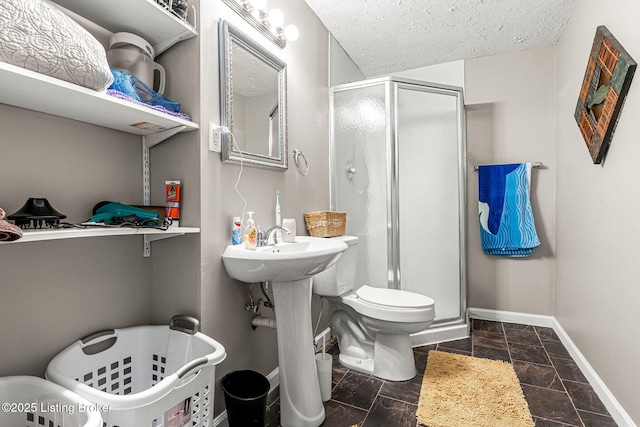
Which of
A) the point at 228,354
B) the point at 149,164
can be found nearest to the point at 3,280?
the point at 149,164

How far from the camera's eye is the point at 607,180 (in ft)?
5.30

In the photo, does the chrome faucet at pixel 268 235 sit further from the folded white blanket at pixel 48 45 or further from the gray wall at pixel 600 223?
the gray wall at pixel 600 223

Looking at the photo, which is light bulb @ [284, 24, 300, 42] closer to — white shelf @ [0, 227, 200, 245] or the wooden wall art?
white shelf @ [0, 227, 200, 245]

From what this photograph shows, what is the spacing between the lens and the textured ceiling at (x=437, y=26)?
2.17 m

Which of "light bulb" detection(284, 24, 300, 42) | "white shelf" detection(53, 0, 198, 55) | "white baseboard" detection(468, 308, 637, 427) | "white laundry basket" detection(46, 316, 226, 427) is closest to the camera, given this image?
"white laundry basket" detection(46, 316, 226, 427)

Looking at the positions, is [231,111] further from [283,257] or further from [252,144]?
[283,257]

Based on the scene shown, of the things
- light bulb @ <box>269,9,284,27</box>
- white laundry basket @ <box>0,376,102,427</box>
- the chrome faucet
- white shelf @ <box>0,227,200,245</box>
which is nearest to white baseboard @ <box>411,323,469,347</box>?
the chrome faucet

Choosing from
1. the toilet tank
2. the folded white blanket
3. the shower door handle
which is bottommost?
the toilet tank

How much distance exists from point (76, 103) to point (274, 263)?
80cm

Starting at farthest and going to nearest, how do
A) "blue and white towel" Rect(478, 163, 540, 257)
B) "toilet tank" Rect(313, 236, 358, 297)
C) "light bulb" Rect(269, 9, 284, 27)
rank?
"blue and white towel" Rect(478, 163, 540, 257), "toilet tank" Rect(313, 236, 358, 297), "light bulb" Rect(269, 9, 284, 27)

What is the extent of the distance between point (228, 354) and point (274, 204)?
30.2 inches

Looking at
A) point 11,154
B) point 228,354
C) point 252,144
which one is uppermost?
point 252,144

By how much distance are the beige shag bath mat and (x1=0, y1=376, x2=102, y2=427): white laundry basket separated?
4.43 ft

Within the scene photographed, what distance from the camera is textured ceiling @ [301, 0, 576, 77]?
7.12 ft
